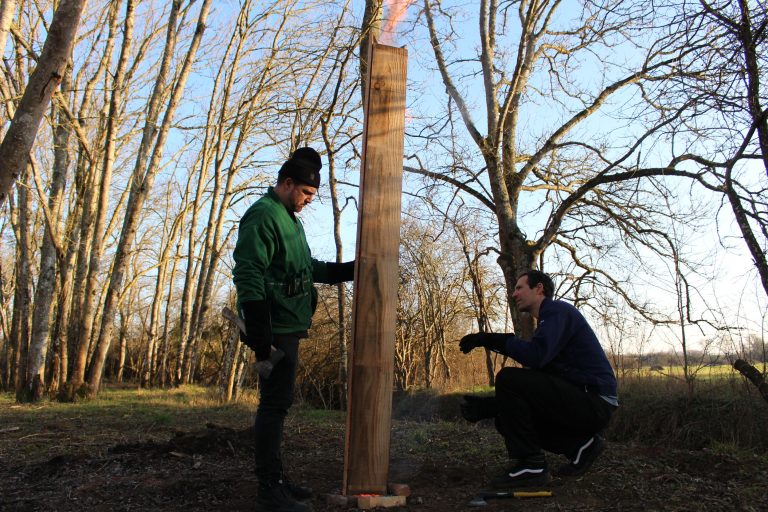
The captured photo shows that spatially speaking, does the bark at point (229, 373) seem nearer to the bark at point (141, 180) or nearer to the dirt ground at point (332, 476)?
the bark at point (141, 180)

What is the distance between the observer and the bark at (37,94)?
498 centimetres

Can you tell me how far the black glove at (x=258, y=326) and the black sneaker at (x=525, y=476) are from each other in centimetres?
151

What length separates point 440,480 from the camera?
12.1 ft

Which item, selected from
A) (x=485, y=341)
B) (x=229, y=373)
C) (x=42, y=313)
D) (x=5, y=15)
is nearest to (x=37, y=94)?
(x=5, y=15)

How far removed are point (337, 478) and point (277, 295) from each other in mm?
1388

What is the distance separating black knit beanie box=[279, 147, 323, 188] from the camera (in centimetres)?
346

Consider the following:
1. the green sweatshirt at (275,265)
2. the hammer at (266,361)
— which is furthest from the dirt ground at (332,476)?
the green sweatshirt at (275,265)

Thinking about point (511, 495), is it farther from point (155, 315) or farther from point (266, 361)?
point (155, 315)

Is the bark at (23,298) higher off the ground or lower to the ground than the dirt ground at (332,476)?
higher

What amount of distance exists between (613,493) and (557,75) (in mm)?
9190

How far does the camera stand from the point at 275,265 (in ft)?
10.8

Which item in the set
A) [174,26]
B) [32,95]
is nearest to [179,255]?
[174,26]

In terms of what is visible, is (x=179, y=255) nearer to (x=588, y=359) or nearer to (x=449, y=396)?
(x=449, y=396)

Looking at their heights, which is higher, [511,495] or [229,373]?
[229,373]
